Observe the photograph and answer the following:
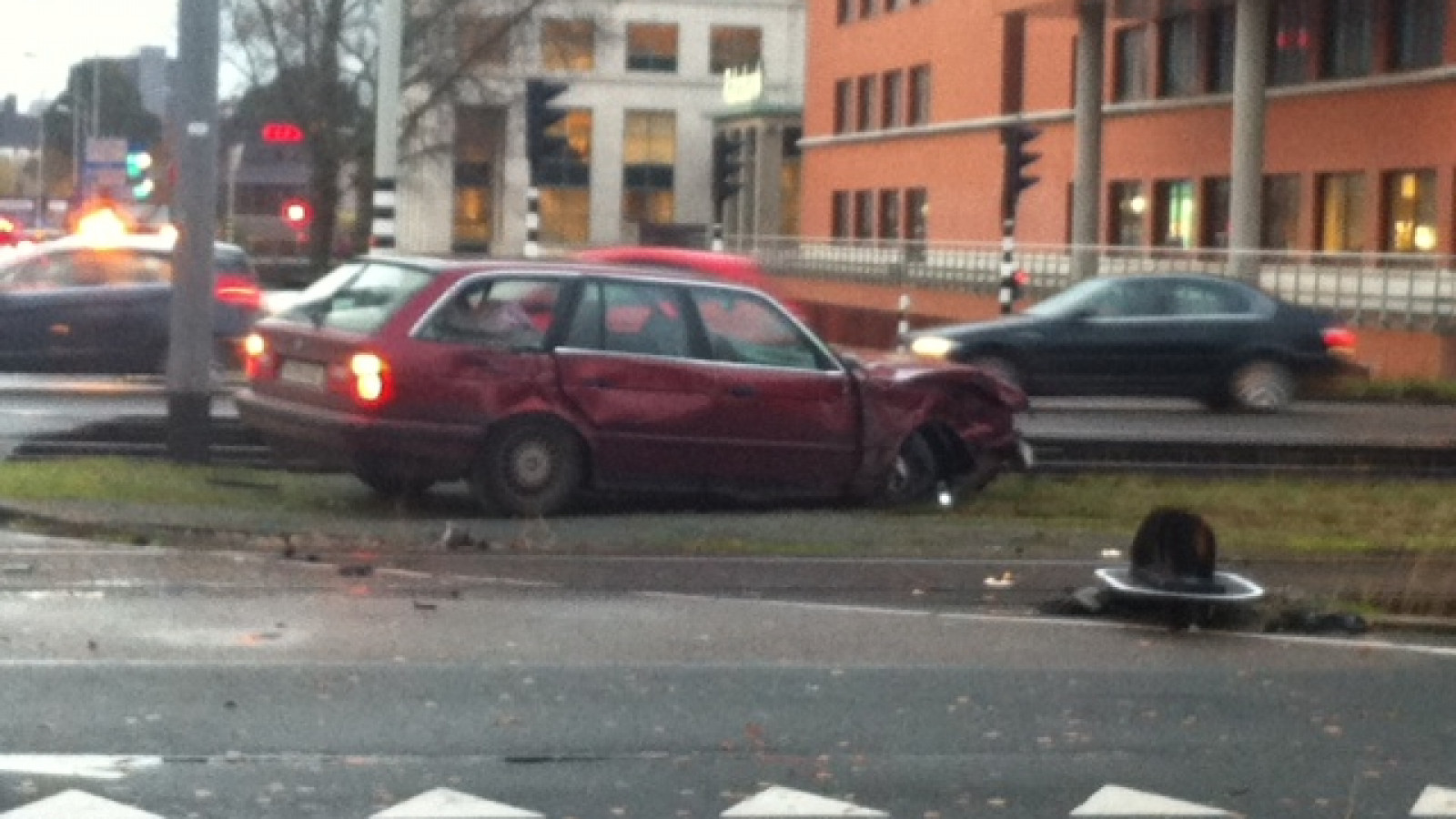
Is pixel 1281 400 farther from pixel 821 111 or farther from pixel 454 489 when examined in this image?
pixel 821 111

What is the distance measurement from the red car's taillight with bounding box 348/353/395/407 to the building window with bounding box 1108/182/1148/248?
42.4m

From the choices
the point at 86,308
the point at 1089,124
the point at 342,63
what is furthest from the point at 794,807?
the point at 342,63

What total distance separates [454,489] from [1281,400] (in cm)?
1338

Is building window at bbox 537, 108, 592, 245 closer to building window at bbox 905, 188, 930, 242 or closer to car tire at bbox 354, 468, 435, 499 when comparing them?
building window at bbox 905, 188, 930, 242

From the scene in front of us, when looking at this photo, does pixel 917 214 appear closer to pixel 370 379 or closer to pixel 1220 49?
pixel 1220 49

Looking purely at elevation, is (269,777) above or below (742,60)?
below

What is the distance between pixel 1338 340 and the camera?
29297 millimetres

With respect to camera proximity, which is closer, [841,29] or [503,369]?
[503,369]

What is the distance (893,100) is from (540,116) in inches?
1724

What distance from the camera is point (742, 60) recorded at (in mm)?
97250

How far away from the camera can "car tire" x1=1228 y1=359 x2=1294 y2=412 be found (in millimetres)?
28812

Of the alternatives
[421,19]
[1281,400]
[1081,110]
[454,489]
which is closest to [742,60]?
[421,19]

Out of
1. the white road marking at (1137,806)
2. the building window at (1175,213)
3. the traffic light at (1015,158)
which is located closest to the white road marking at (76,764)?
the white road marking at (1137,806)

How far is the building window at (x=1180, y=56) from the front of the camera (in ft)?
180
